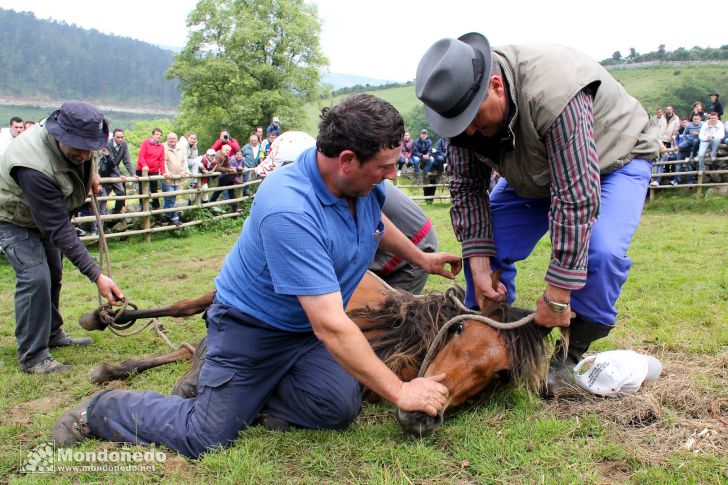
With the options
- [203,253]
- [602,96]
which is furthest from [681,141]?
[602,96]

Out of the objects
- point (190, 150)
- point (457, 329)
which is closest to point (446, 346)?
point (457, 329)

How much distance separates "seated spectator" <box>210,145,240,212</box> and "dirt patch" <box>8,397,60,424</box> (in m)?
9.32

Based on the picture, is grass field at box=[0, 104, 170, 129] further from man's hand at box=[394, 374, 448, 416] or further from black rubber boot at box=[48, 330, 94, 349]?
man's hand at box=[394, 374, 448, 416]

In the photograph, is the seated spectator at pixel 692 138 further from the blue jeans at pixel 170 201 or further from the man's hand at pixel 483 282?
the man's hand at pixel 483 282

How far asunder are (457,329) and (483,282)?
1.55ft

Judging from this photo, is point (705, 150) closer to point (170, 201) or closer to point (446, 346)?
point (170, 201)

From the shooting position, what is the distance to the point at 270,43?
35.5 metres

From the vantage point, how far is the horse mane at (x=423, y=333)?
2775 mm

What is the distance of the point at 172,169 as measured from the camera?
12.4 meters

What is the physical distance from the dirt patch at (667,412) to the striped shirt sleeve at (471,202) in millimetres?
952

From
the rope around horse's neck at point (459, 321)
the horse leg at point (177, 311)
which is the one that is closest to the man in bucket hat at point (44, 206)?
the horse leg at point (177, 311)

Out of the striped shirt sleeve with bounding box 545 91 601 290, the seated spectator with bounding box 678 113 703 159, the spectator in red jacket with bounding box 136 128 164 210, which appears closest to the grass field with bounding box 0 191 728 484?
the striped shirt sleeve with bounding box 545 91 601 290

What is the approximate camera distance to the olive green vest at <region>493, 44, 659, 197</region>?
2555mm

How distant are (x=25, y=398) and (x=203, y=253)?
584 cm
